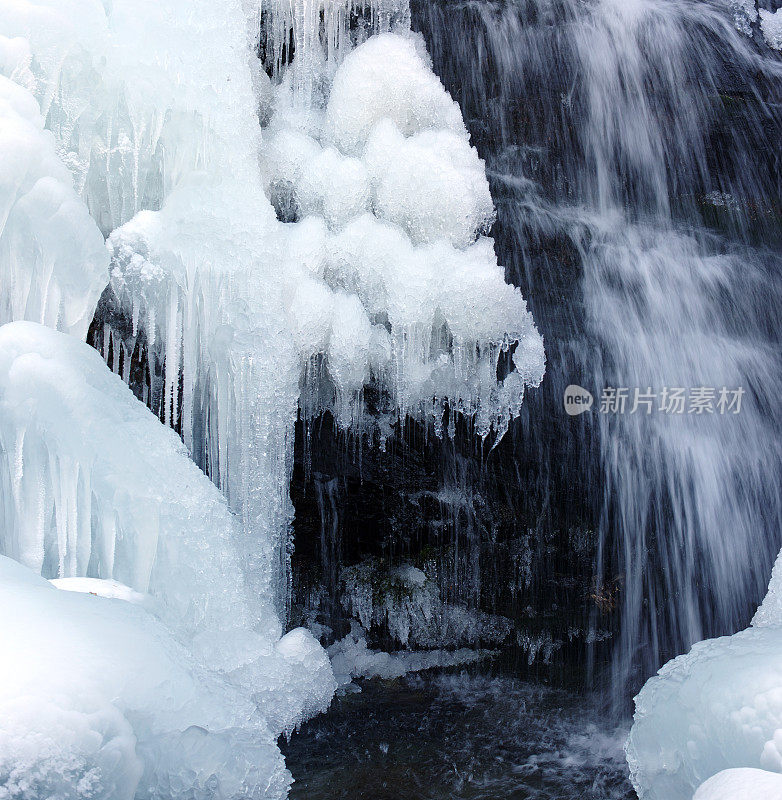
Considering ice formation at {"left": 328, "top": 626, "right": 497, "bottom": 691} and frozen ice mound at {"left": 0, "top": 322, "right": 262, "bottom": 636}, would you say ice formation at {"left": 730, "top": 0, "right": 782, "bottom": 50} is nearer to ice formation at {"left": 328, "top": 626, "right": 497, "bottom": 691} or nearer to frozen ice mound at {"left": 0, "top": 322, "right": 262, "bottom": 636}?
ice formation at {"left": 328, "top": 626, "right": 497, "bottom": 691}

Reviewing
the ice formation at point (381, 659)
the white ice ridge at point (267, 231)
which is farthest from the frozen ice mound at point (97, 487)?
the ice formation at point (381, 659)

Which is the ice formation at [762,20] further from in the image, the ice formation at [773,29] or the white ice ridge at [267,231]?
the white ice ridge at [267,231]

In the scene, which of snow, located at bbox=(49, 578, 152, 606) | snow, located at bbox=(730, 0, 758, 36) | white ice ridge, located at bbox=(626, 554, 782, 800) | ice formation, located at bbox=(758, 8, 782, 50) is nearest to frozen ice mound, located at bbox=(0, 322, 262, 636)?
snow, located at bbox=(49, 578, 152, 606)

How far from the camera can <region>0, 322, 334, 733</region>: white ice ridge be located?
278 centimetres

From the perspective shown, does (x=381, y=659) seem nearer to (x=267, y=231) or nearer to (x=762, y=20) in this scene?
(x=267, y=231)

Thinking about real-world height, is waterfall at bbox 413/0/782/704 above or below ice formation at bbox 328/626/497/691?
above

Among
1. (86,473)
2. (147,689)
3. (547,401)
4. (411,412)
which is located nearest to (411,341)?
(411,412)

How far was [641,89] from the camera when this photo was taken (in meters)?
5.45

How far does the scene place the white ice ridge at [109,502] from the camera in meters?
2.78

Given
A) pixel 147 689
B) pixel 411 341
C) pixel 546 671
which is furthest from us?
pixel 546 671

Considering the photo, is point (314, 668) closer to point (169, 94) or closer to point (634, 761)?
point (634, 761)

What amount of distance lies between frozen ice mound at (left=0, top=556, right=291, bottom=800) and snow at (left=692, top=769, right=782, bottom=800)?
1.09 metres

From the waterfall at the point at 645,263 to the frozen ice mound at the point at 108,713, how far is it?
313 centimetres

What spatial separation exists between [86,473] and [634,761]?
2089 mm
